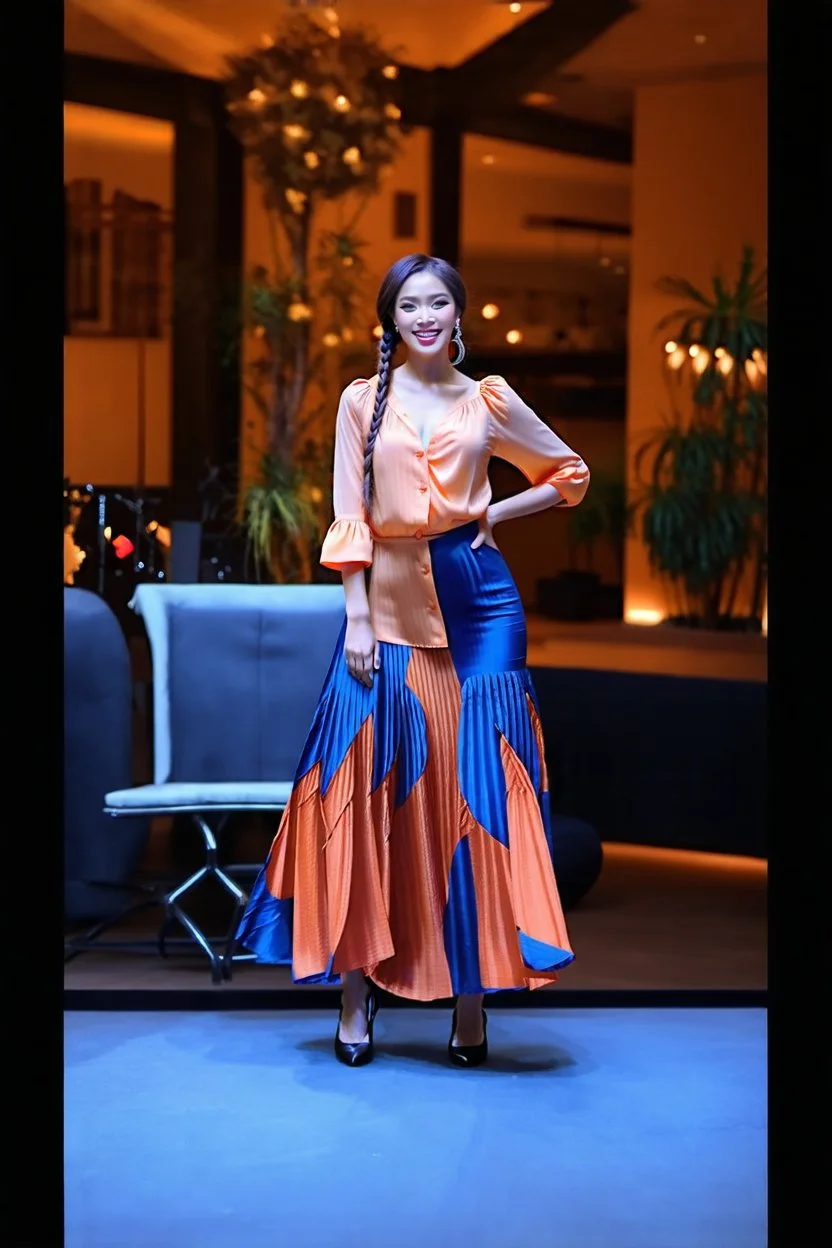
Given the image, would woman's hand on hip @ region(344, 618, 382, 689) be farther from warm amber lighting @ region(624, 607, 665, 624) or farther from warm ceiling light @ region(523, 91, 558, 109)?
warm ceiling light @ region(523, 91, 558, 109)

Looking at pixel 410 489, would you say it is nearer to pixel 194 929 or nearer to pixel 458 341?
pixel 458 341

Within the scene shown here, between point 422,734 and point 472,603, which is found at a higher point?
point 472,603

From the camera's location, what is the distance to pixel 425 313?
3.38 meters

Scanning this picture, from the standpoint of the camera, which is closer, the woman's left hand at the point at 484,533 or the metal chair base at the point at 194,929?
the woman's left hand at the point at 484,533

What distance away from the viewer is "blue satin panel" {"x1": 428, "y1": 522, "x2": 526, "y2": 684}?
3.47 metres

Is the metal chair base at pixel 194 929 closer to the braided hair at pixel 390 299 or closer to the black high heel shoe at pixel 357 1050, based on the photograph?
the black high heel shoe at pixel 357 1050

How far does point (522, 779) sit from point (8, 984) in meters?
1.73

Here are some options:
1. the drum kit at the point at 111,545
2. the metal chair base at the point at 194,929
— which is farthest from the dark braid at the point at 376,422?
the drum kit at the point at 111,545

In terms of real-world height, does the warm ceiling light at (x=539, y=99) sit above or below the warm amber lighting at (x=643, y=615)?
above

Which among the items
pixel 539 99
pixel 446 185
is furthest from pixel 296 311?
pixel 539 99

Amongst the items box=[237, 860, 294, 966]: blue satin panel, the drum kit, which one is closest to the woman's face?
box=[237, 860, 294, 966]: blue satin panel

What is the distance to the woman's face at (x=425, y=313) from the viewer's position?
11.1 feet

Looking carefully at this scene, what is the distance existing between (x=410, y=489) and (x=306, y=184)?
154 inches

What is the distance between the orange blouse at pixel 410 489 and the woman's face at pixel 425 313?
122 mm
